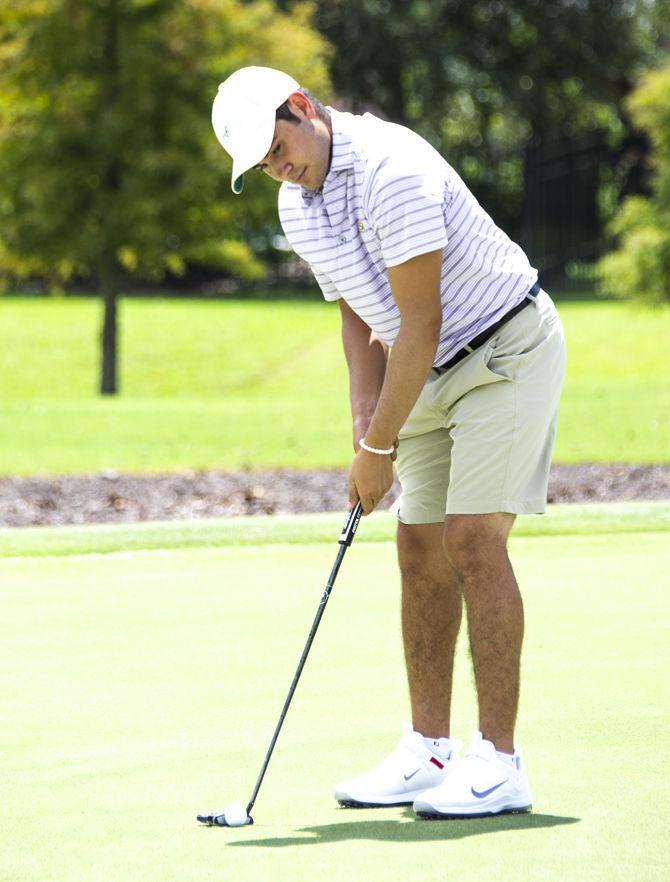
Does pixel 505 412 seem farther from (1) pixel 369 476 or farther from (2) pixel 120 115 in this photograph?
(2) pixel 120 115

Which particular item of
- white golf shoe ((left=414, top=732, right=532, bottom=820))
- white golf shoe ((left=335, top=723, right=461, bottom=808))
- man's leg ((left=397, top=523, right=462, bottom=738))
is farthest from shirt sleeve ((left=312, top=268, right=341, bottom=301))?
white golf shoe ((left=414, top=732, right=532, bottom=820))

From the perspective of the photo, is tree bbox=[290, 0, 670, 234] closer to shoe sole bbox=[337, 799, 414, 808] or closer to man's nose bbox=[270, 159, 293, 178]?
man's nose bbox=[270, 159, 293, 178]

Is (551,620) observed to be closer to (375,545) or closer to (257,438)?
(375,545)

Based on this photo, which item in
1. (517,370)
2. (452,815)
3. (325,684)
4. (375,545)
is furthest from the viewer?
(375,545)

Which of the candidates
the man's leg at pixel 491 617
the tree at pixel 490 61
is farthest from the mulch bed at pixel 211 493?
the tree at pixel 490 61

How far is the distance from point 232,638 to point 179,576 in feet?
3.79

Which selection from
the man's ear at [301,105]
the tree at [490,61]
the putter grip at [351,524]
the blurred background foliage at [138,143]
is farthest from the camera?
the tree at [490,61]

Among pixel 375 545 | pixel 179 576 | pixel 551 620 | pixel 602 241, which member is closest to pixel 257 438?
pixel 375 545

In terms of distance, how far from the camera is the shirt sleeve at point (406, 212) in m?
3.24

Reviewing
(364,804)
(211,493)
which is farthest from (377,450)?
(211,493)

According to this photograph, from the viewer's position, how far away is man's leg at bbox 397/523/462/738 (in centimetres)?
364

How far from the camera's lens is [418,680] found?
364cm

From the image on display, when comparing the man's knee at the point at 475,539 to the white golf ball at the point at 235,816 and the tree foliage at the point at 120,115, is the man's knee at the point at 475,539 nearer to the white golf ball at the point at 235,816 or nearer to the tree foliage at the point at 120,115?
the white golf ball at the point at 235,816

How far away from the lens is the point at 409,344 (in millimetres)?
3340
